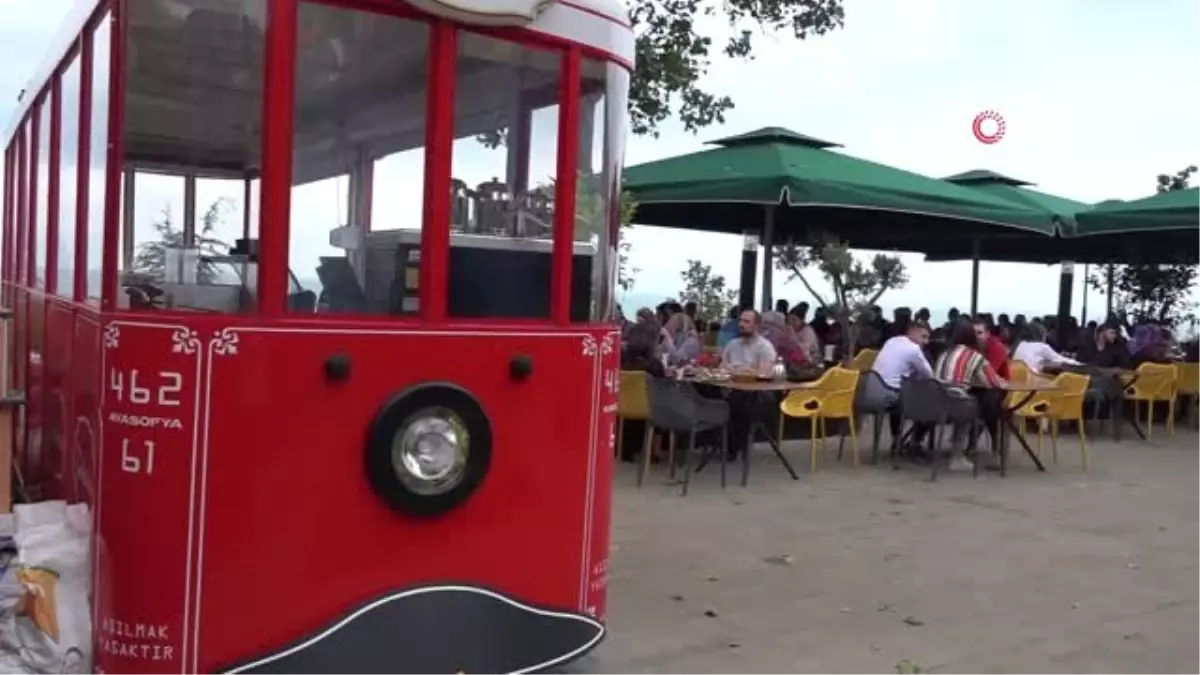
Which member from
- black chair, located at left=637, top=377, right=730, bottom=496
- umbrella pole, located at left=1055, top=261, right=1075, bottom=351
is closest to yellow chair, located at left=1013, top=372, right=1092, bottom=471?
A: black chair, located at left=637, top=377, right=730, bottom=496

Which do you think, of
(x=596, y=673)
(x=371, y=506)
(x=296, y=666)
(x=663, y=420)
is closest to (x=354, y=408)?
(x=371, y=506)

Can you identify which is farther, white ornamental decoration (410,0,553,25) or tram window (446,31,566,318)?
tram window (446,31,566,318)

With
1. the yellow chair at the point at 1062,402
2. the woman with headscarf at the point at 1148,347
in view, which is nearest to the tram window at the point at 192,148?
the yellow chair at the point at 1062,402

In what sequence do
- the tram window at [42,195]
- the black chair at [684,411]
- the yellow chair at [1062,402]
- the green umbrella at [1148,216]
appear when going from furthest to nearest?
the green umbrella at [1148,216], the yellow chair at [1062,402], the black chair at [684,411], the tram window at [42,195]

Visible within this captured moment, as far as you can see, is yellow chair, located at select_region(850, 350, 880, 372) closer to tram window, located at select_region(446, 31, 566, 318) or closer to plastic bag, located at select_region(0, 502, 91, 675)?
tram window, located at select_region(446, 31, 566, 318)

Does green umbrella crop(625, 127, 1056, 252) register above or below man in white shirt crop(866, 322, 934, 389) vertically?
above

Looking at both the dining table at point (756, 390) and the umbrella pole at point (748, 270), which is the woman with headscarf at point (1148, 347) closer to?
the umbrella pole at point (748, 270)

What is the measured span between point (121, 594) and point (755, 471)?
6821 mm

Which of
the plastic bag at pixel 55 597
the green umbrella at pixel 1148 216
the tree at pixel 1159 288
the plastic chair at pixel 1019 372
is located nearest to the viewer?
the plastic bag at pixel 55 597

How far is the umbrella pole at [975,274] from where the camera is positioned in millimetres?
19344

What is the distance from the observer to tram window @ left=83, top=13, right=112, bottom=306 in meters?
4.00

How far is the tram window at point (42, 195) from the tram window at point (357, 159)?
7.94 feet

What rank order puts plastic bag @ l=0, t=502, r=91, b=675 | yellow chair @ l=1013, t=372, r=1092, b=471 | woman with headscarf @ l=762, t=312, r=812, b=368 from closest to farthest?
plastic bag @ l=0, t=502, r=91, b=675, yellow chair @ l=1013, t=372, r=1092, b=471, woman with headscarf @ l=762, t=312, r=812, b=368

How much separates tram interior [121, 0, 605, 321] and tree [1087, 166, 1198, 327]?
20.6 meters
